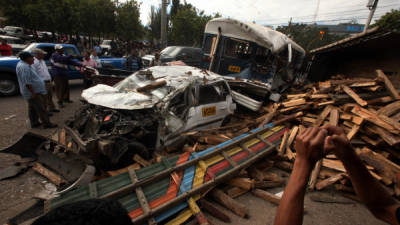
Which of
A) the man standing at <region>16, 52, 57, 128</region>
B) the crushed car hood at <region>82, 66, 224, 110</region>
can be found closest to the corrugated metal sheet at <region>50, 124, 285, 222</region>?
the crushed car hood at <region>82, 66, 224, 110</region>

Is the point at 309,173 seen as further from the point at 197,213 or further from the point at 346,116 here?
the point at 346,116

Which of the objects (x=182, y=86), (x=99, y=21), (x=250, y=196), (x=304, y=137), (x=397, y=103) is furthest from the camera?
(x=99, y=21)

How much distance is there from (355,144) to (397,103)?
1.58 metres

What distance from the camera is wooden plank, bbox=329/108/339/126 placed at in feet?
15.4

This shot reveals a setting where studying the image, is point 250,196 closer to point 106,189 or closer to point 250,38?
point 106,189

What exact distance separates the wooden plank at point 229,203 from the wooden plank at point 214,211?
0.15m

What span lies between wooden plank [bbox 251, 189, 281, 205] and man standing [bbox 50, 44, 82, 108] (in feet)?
23.2

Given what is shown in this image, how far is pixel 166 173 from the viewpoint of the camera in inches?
118

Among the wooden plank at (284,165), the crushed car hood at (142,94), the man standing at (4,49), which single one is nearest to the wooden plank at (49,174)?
the crushed car hood at (142,94)

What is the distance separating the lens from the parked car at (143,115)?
3178 millimetres

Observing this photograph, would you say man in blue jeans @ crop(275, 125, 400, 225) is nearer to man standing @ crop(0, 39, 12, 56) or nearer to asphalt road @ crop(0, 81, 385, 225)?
asphalt road @ crop(0, 81, 385, 225)

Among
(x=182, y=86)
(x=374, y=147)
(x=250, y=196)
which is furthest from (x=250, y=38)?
(x=250, y=196)

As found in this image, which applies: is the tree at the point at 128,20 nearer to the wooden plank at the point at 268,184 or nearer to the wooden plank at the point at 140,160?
the wooden plank at the point at 140,160

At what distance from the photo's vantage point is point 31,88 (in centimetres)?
461
